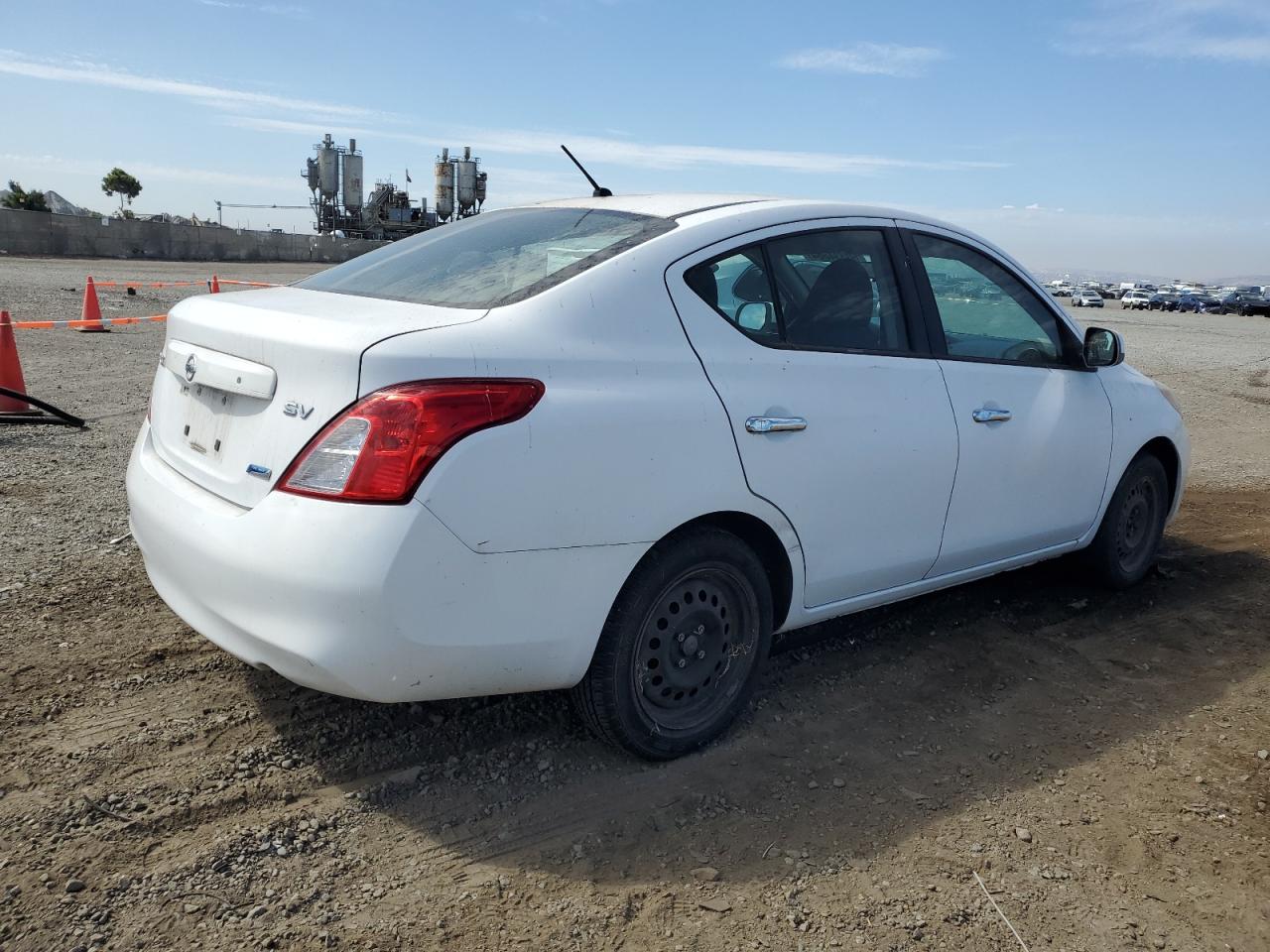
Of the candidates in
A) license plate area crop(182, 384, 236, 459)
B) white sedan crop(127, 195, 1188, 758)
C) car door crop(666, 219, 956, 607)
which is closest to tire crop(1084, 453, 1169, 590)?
white sedan crop(127, 195, 1188, 758)

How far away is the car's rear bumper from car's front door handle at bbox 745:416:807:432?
56 cm

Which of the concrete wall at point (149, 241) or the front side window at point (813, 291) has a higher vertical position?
the front side window at point (813, 291)

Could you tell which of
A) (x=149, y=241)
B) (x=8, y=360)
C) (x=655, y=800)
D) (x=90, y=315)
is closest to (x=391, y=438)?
(x=655, y=800)

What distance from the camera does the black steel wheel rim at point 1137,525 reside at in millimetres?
4875

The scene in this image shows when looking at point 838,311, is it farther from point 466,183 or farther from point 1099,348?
point 466,183

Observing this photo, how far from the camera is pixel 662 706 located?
3150mm

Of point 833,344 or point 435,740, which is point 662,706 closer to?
point 435,740

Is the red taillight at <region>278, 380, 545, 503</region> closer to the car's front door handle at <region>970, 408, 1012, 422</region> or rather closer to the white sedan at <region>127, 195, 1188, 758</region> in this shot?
the white sedan at <region>127, 195, 1188, 758</region>

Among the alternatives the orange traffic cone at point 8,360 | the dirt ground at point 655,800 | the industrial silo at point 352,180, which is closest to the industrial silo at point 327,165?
the industrial silo at point 352,180

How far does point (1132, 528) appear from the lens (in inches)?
196

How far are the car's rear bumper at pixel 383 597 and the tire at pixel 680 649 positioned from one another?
111 millimetres

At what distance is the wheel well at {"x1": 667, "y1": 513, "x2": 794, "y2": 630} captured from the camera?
3.13 meters

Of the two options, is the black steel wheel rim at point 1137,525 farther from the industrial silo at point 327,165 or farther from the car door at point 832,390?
the industrial silo at point 327,165

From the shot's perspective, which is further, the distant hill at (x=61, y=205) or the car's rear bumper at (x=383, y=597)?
the distant hill at (x=61, y=205)
